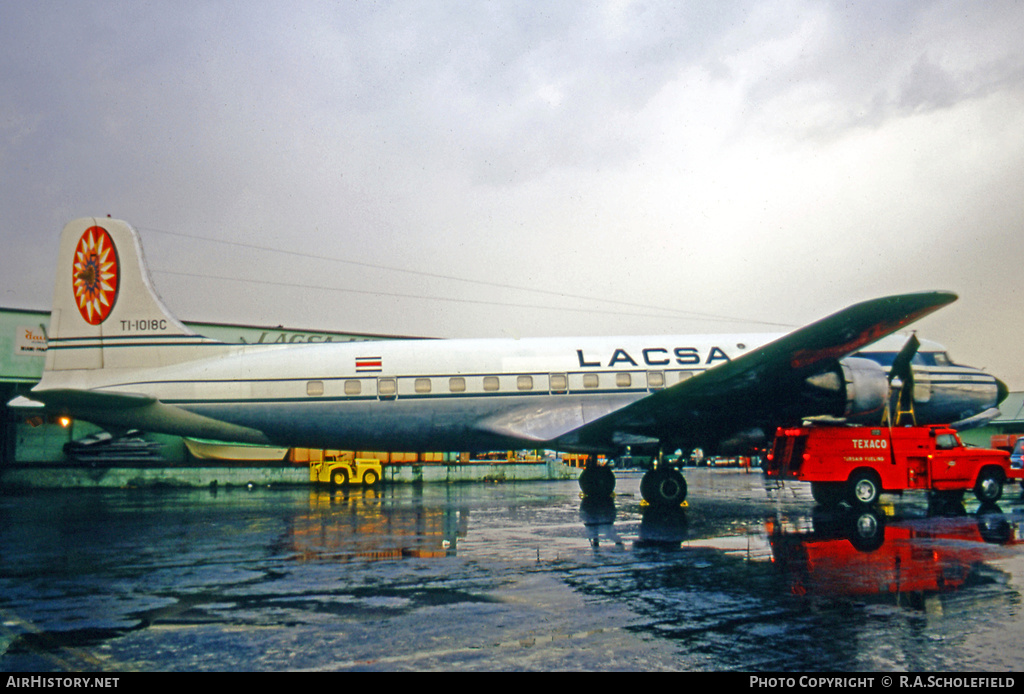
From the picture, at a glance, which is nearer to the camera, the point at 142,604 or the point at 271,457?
the point at 142,604

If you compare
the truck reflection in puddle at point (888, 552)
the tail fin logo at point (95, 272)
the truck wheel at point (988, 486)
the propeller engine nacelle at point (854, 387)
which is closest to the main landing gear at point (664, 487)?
the truck reflection in puddle at point (888, 552)

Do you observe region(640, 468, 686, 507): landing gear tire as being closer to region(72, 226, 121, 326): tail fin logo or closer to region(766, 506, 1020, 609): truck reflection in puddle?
region(766, 506, 1020, 609): truck reflection in puddle

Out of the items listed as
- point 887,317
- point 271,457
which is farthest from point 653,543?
point 271,457

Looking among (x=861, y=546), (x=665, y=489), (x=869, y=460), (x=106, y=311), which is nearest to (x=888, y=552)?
(x=861, y=546)

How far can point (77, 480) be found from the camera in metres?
28.3

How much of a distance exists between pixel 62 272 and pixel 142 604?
41.8ft

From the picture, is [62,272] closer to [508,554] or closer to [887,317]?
[508,554]

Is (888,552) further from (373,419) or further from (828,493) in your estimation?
(373,419)

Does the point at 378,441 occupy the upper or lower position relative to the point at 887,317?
lower

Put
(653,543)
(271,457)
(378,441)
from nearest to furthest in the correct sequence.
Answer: (653,543) < (378,441) < (271,457)

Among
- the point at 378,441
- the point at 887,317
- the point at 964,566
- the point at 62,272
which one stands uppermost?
the point at 62,272

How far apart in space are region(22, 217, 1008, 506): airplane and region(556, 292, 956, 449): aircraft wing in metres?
0.08

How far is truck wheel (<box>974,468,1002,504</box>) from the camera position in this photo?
53.0 ft

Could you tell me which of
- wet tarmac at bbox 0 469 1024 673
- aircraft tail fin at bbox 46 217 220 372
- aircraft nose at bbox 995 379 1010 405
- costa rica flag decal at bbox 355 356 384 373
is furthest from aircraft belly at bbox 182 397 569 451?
aircraft nose at bbox 995 379 1010 405
